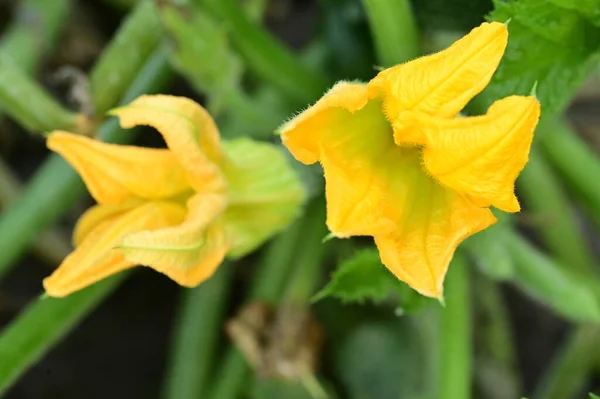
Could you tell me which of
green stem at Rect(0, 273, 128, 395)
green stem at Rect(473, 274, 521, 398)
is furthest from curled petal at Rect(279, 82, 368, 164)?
green stem at Rect(473, 274, 521, 398)

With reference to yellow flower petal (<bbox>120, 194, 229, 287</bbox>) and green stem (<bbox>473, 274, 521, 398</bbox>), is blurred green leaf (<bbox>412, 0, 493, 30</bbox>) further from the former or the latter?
green stem (<bbox>473, 274, 521, 398</bbox>)

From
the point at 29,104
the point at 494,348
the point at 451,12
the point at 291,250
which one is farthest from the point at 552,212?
the point at 29,104

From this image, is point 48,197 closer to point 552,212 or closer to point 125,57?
point 125,57

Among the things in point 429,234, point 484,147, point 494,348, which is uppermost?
point 484,147

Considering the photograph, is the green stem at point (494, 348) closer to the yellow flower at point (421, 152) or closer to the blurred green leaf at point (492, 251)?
the blurred green leaf at point (492, 251)

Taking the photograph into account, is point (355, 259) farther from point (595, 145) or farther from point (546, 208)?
point (595, 145)
